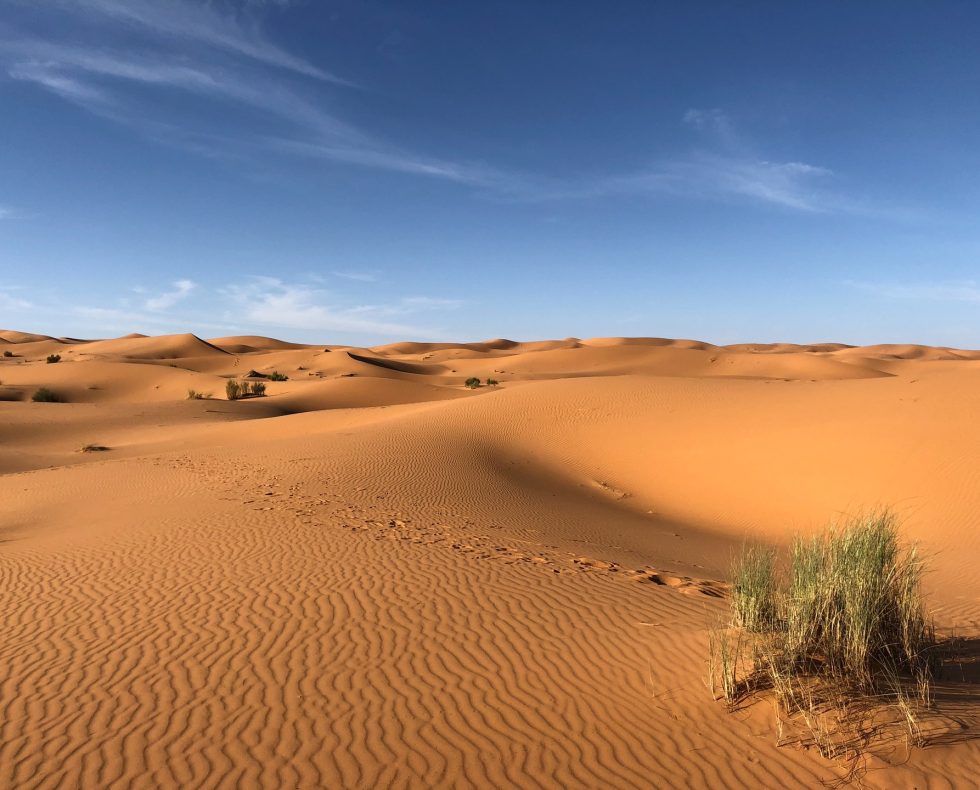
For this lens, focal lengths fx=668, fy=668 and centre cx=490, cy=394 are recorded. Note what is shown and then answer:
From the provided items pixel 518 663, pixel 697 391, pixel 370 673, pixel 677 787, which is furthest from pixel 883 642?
pixel 697 391

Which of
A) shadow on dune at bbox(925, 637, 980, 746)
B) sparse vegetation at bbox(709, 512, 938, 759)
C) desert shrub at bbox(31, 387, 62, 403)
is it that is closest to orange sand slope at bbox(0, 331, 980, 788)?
shadow on dune at bbox(925, 637, 980, 746)

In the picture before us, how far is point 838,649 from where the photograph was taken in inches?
188

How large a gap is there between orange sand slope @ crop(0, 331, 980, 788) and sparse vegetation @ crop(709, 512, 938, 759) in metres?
0.22

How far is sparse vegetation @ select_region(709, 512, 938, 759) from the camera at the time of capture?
14.5 feet

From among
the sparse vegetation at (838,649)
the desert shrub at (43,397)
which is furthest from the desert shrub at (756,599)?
the desert shrub at (43,397)

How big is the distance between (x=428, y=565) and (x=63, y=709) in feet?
13.9

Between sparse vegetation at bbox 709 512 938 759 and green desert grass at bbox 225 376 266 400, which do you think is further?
green desert grass at bbox 225 376 266 400

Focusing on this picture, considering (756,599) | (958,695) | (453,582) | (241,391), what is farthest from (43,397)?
(958,695)

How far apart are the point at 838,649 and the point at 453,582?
13.5ft

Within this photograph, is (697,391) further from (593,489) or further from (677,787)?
(677,787)

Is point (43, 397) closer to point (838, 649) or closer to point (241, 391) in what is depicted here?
point (241, 391)

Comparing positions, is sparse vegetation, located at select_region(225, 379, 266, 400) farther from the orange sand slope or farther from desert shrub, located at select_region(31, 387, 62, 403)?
the orange sand slope

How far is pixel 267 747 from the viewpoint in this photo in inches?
169

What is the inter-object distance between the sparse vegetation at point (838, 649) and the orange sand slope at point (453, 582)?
22 cm
